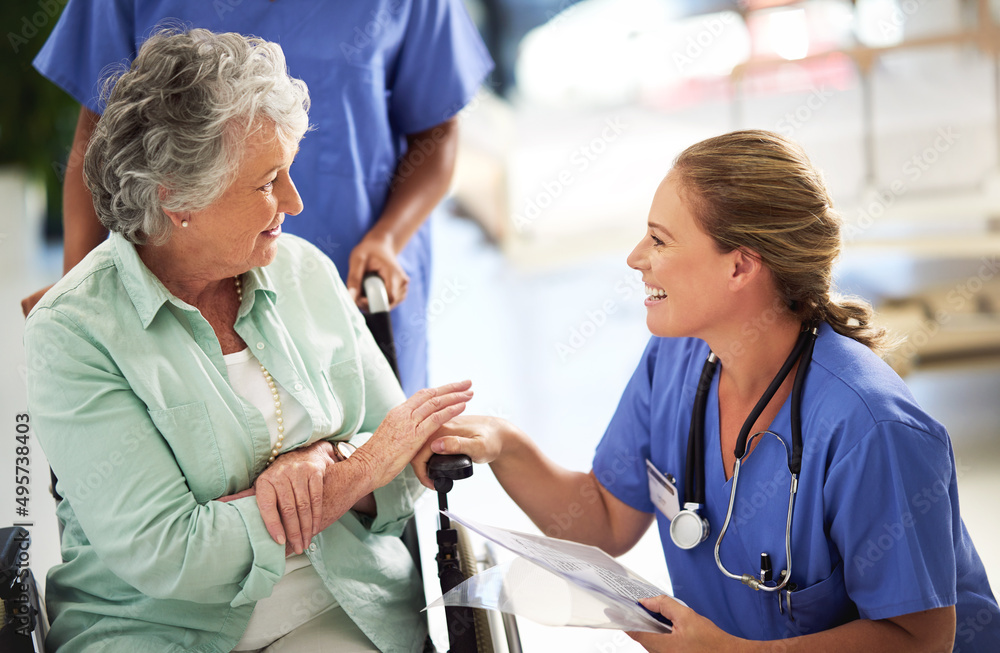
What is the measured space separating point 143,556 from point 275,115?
68cm

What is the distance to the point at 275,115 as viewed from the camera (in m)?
1.35

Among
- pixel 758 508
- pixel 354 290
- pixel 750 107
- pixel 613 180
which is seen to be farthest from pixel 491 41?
pixel 758 508

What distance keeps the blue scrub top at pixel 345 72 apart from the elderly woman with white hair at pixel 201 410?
448mm

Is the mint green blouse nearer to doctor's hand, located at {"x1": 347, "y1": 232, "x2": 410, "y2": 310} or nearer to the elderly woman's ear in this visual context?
the elderly woman's ear

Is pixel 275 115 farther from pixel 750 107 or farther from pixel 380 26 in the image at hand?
pixel 750 107

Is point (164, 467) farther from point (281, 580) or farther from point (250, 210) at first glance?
point (250, 210)

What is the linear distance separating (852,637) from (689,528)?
0.99ft

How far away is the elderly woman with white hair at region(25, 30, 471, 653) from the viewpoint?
4.12ft

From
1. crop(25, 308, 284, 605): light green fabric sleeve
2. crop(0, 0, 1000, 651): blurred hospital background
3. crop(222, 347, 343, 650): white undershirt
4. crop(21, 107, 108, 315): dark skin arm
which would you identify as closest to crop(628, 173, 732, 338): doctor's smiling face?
crop(222, 347, 343, 650): white undershirt

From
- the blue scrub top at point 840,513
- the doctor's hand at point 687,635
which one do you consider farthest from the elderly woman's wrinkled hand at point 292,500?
the blue scrub top at point 840,513

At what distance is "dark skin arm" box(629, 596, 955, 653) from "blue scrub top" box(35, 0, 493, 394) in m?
1.06

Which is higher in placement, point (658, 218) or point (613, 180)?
point (658, 218)

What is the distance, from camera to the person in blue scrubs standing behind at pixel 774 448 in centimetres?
127

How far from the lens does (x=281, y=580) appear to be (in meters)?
1.40
